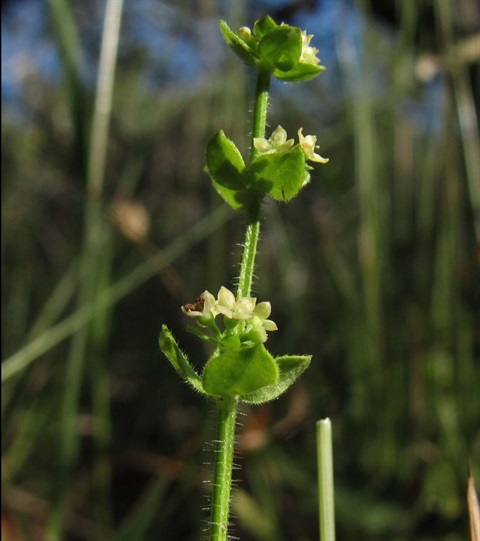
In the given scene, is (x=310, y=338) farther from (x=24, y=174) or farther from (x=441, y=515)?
(x=24, y=174)

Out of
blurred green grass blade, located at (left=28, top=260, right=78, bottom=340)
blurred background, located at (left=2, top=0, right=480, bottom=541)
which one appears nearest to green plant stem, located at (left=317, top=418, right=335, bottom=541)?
blurred background, located at (left=2, top=0, right=480, bottom=541)

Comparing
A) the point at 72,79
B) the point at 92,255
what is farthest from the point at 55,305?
the point at 72,79

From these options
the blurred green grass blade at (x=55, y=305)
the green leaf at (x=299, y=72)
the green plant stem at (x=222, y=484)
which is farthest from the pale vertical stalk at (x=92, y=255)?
the green plant stem at (x=222, y=484)

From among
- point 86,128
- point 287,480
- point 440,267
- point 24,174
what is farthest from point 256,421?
point 24,174

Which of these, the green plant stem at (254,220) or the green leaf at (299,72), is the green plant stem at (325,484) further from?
the green leaf at (299,72)

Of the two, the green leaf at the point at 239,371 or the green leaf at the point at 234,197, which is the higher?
the green leaf at the point at 234,197
